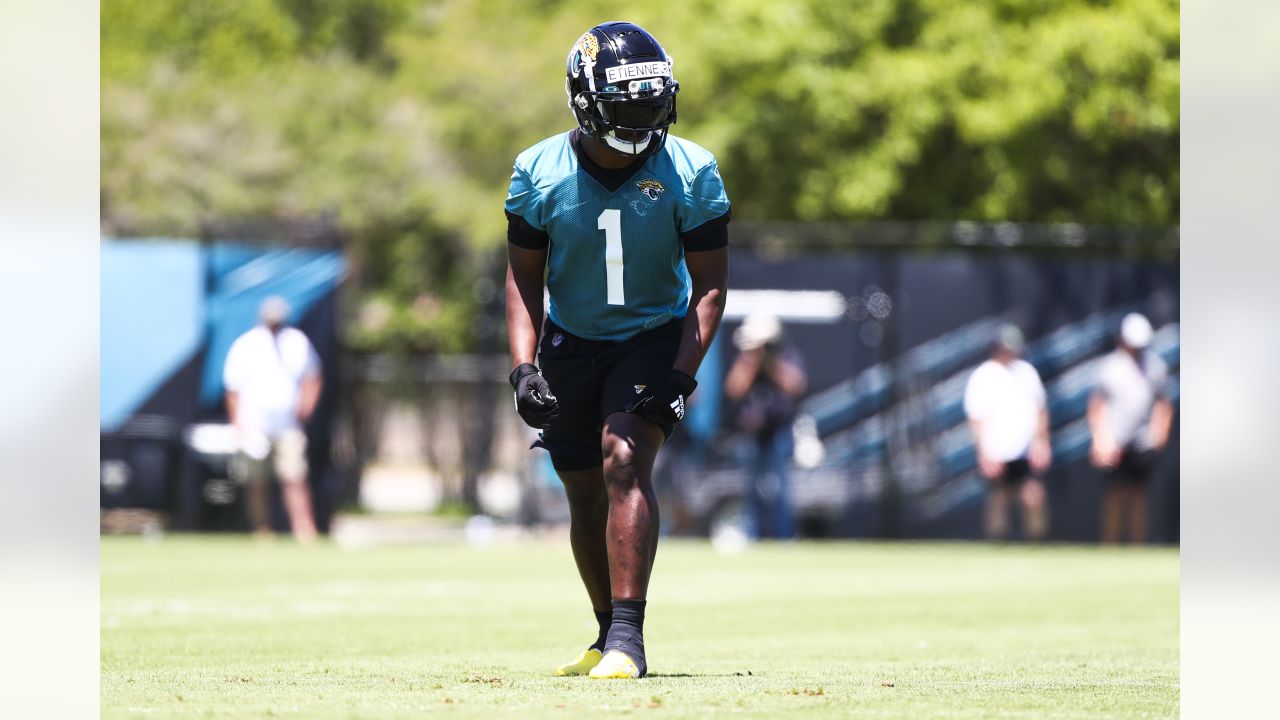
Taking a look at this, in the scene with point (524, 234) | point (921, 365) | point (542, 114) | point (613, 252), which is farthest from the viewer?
point (542, 114)

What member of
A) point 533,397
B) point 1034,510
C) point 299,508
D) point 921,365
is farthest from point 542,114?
point 533,397

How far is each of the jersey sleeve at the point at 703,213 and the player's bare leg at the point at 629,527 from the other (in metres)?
0.73

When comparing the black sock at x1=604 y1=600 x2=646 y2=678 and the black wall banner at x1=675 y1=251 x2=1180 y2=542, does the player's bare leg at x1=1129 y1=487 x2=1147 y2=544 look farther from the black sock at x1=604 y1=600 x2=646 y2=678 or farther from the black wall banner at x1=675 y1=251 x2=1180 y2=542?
the black sock at x1=604 y1=600 x2=646 y2=678

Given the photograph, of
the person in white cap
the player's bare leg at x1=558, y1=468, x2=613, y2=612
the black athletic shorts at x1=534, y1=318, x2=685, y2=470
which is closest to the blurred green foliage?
the person in white cap

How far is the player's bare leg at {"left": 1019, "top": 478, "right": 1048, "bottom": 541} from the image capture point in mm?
20359

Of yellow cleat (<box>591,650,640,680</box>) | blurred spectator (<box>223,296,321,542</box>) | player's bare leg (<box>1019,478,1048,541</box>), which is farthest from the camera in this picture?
player's bare leg (<box>1019,478,1048,541</box>)

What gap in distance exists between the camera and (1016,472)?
66.1ft

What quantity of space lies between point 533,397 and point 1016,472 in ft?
46.8

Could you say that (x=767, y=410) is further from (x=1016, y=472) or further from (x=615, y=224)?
(x=615, y=224)

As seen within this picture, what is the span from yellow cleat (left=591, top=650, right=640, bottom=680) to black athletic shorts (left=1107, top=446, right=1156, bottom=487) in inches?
581

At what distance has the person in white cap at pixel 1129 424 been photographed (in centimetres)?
2017
